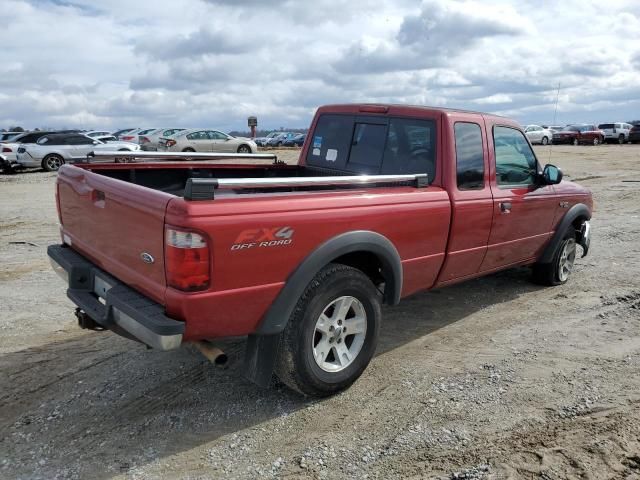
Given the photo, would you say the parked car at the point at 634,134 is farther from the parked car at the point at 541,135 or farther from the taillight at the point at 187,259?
the taillight at the point at 187,259

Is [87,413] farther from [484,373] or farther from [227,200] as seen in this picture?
[484,373]

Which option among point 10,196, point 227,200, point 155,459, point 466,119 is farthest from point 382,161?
point 10,196

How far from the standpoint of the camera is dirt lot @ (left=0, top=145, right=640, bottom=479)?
9.84 feet

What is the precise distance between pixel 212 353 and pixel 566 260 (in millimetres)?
4623

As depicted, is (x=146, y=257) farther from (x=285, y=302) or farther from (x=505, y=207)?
(x=505, y=207)

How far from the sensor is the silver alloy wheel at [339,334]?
140 inches

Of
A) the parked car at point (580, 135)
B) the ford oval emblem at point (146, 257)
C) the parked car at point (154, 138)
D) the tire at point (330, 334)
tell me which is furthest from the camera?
the parked car at point (580, 135)

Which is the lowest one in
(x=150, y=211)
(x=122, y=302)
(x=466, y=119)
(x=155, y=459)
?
(x=155, y=459)

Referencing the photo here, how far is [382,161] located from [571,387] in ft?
7.46

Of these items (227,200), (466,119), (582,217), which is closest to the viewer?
(227,200)

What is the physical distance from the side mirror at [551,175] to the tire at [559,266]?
89 centimetres

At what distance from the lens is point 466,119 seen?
14.9 feet

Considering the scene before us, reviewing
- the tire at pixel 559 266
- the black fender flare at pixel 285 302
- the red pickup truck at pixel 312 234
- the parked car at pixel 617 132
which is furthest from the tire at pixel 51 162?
the parked car at pixel 617 132

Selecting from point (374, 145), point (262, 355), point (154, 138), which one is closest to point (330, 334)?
point (262, 355)
